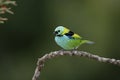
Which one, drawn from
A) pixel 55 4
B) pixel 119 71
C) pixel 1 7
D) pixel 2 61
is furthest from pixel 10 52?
pixel 1 7

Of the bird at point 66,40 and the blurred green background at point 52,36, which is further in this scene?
the blurred green background at point 52,36

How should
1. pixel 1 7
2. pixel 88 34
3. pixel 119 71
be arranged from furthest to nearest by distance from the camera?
1. pixel 119 71
2. pixel 88 34
3. pixel 1 7

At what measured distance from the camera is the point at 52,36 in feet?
38.3

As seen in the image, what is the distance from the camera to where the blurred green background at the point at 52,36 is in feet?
38.1

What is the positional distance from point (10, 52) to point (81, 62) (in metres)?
1.35

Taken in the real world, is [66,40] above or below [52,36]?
above

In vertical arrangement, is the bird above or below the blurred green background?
above

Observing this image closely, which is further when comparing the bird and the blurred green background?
the blurred green background

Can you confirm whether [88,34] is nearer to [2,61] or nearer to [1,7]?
[2,61]

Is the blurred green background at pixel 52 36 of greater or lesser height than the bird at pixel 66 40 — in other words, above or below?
below

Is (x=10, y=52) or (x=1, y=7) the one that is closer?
(x=1, y=7)

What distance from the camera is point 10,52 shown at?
1212cm

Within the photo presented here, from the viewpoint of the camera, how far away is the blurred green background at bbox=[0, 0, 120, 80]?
457 inches

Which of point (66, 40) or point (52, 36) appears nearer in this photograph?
point (66, 40)
